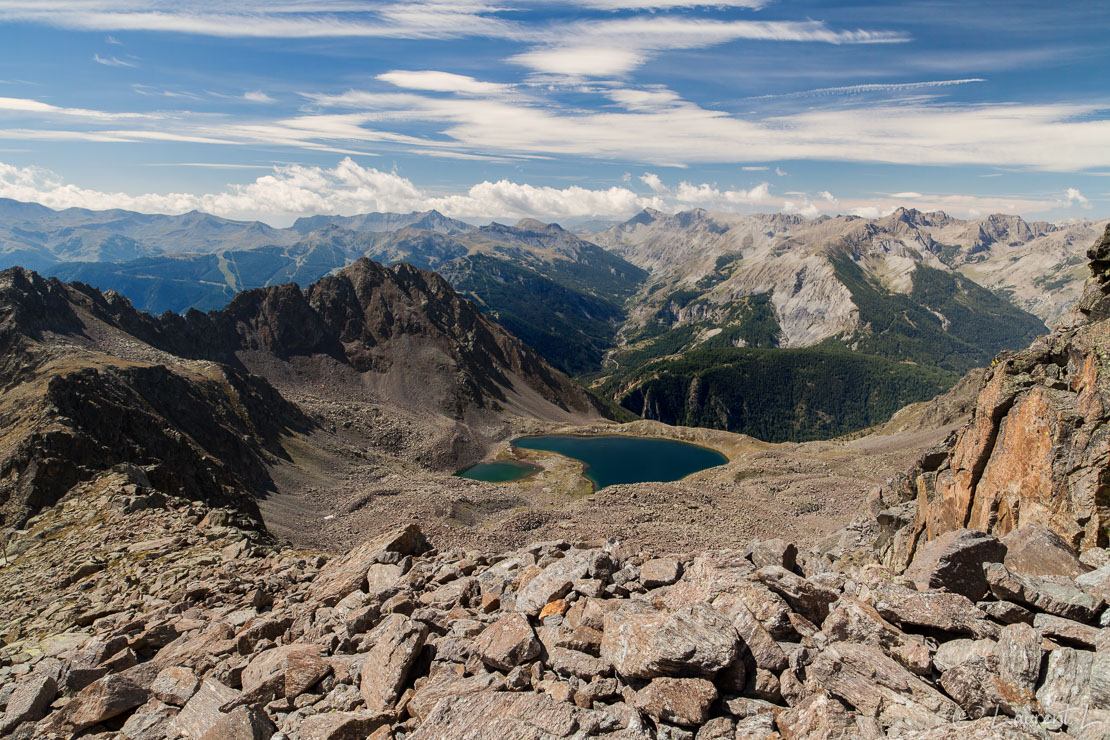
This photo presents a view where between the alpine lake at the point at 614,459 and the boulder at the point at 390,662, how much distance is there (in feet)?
325

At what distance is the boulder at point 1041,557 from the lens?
47.0ft

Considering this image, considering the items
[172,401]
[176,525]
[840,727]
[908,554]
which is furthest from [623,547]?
[172,401]

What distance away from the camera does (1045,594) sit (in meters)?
12.2

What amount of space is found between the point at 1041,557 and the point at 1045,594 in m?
3.49

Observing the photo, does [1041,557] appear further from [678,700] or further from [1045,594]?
[678,700]

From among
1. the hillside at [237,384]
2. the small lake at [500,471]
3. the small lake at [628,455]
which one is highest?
the hillside at [237,384]

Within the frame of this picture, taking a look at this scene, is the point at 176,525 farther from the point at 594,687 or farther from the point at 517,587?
the point at 594,687

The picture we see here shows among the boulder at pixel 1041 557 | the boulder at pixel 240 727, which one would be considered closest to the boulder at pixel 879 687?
the boulder at pixel 1041 557

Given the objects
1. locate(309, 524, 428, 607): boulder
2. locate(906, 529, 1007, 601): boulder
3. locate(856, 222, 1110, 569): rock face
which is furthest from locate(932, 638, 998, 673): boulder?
locate(309, 524, 428, 607): boulder

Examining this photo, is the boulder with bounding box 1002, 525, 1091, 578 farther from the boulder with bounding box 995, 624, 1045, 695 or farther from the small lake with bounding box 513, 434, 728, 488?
the small lake with bounding box 513, 434, 728, 488

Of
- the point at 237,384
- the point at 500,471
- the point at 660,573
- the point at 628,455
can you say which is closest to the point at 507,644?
the point at 660,573

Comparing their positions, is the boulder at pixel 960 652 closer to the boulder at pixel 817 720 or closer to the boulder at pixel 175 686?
the boulder at pixel 817 720

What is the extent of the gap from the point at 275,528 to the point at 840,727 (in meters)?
67.9

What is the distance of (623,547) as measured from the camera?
846 inches
